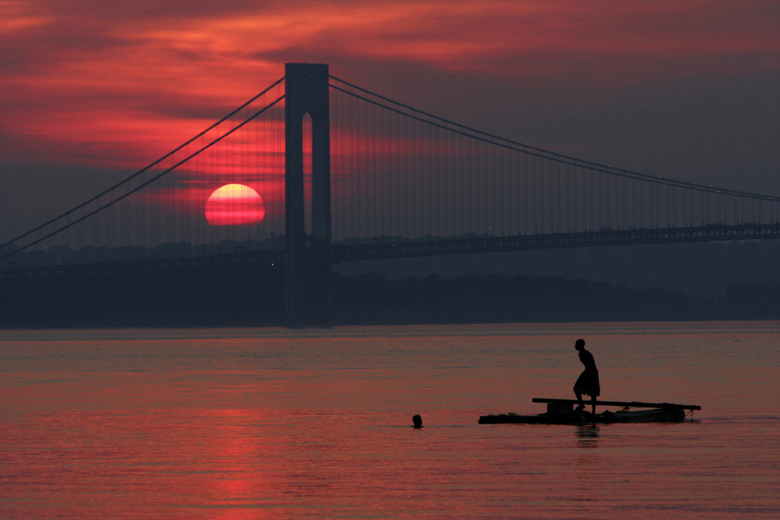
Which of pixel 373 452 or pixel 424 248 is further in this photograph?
pixel 424 248

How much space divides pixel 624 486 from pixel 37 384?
2729cm

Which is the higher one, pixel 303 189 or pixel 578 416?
pixel 303 189

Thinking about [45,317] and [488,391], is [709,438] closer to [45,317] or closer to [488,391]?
[488,391]

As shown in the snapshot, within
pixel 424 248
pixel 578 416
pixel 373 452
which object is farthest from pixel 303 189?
pixel 373 452

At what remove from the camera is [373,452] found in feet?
61.2

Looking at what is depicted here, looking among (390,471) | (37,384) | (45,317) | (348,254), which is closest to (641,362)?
(37,384)

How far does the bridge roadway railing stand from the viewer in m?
89.8

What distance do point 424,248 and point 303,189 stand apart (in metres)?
11.9

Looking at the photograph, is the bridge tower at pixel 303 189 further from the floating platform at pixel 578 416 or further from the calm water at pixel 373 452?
the floating platform at pixel 578 416

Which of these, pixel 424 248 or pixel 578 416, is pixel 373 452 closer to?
pixel 578 416

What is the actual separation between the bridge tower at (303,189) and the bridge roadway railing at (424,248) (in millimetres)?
1408

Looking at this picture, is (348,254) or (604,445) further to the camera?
(348,254)

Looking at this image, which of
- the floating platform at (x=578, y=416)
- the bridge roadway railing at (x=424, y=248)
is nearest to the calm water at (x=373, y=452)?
the floating platform at (x=578, y=416)

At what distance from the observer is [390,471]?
16484 millimetres
